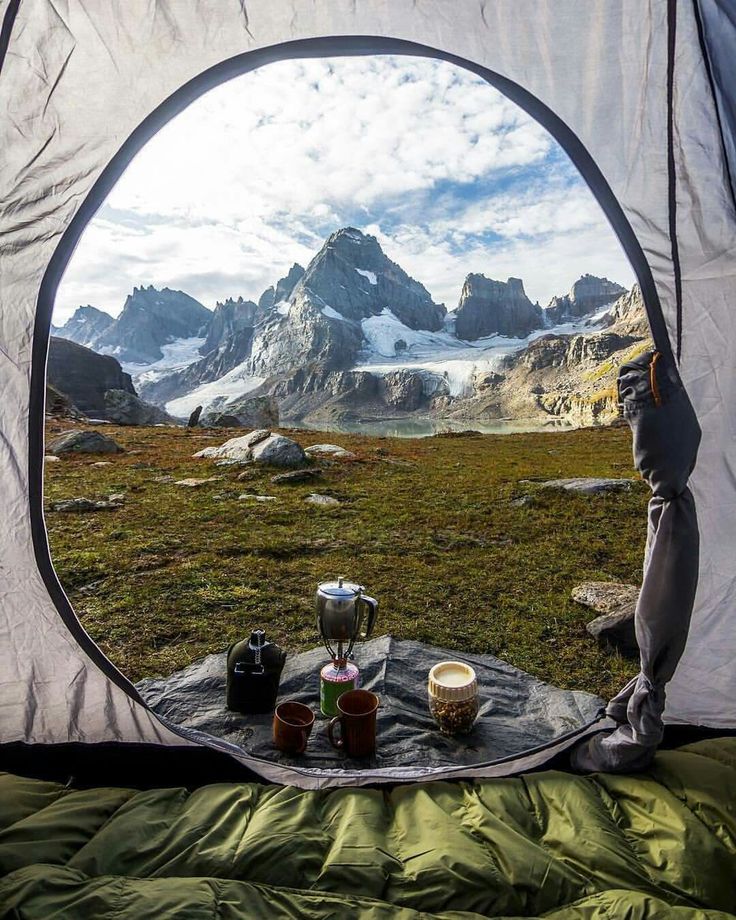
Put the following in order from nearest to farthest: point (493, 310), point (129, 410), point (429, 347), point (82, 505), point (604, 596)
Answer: point (604, 596) < point (82, 505) < point (129, 410) < point (493, 310) < point (429, 347)

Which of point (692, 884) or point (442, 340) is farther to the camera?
point (442, 340)

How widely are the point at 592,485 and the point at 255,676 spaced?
18.7 feet

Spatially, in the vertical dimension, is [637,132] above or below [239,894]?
above

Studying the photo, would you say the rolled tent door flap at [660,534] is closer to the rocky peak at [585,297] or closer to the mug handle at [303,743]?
the mug handle at [303,743]

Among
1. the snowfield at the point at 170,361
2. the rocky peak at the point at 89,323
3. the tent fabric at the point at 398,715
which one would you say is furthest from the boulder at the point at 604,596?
the rocky peak at the point at 89,323

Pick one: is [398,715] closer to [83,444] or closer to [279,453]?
[279,453]

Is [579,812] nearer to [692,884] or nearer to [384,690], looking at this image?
[692,884]

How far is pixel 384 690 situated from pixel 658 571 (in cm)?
102

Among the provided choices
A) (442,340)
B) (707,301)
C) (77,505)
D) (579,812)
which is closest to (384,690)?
(579,812)

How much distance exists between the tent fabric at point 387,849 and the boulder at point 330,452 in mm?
7149

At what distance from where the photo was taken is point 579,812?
3.92ft

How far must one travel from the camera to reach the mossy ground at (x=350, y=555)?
3172 millimetres

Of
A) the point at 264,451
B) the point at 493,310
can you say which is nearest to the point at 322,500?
the point at 264,451

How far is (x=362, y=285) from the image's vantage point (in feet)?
184
